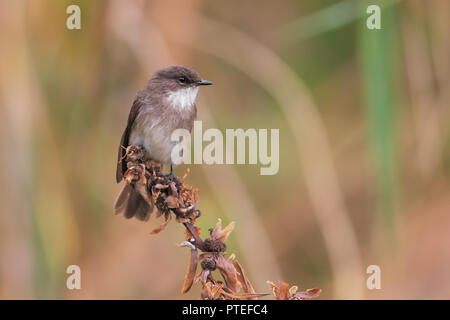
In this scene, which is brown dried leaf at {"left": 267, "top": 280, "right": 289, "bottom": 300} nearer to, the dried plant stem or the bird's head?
the dried plant stem

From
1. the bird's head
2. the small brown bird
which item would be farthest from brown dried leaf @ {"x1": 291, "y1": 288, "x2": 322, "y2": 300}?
the bird's head

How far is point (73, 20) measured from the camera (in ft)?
13.5

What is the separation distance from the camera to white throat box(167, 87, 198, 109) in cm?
457

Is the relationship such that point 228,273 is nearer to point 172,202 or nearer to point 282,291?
point 282,291

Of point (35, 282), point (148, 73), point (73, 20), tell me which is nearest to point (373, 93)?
point (148, 73)

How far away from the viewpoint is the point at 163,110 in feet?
15.0

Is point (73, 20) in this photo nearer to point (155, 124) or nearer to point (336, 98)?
point (155, 124)

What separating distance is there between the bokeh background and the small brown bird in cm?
12

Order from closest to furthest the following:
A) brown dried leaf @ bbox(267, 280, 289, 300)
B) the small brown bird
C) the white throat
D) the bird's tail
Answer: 1. brown dried leaf @ bbox(267, 280, 289, 300)
2. the bird's tail
3. the small brown bird
4. the white throat

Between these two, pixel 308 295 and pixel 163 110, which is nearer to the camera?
pixel 308 295

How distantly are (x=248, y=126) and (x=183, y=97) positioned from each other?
2.14 ft

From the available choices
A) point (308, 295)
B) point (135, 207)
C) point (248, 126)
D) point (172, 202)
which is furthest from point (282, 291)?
point (248, 126)

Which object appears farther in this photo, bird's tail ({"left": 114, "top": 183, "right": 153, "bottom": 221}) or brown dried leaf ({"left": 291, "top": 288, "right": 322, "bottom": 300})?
bird's tail ({"left": 114, "top": 183, "right": 153, "bottom": 221})

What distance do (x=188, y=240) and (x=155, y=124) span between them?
7.70 feet
